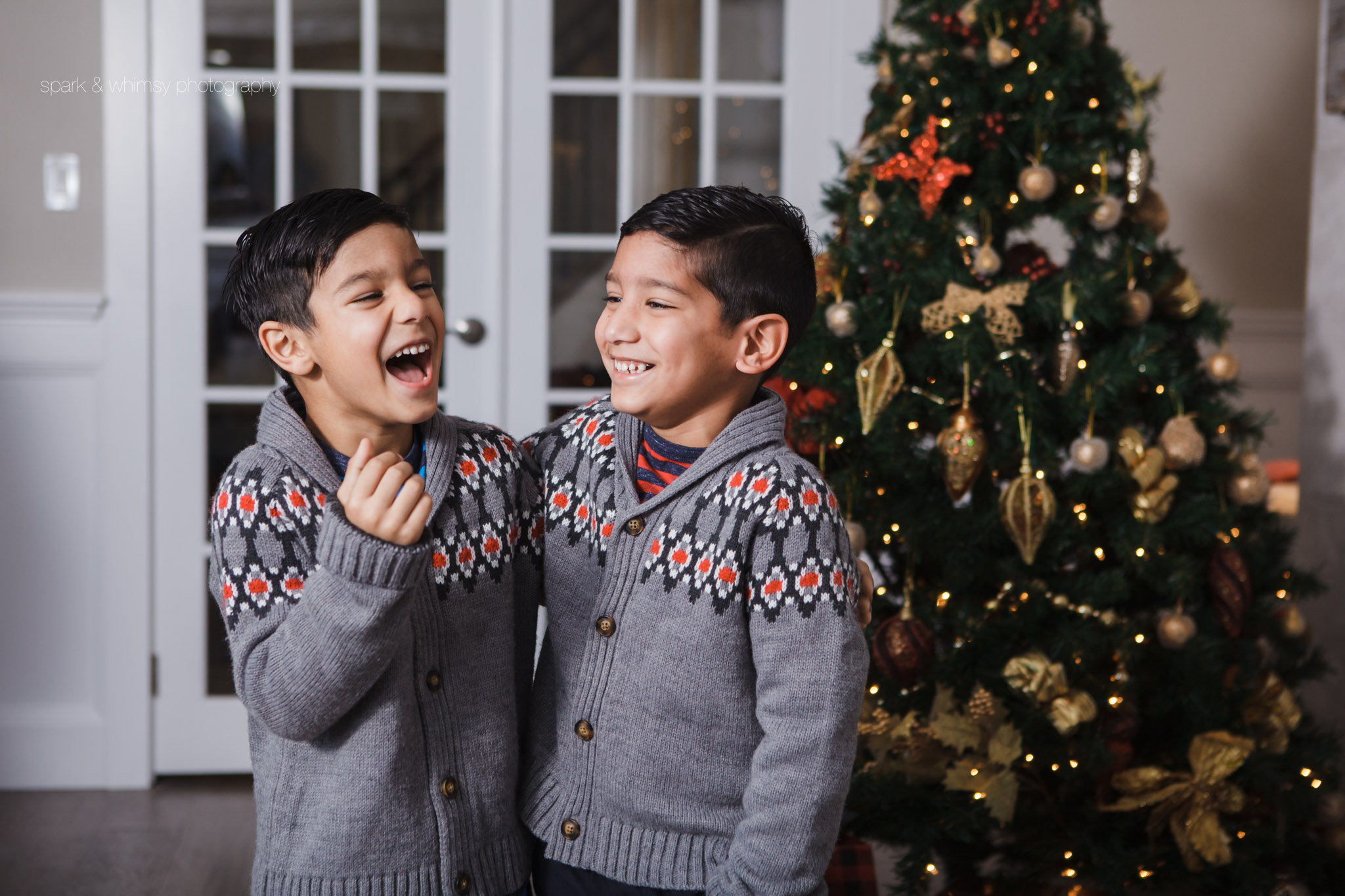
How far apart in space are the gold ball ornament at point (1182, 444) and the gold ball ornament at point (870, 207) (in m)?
0.59

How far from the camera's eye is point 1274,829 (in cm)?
194

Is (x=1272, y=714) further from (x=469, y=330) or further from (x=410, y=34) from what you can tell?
(x=410, y=34)

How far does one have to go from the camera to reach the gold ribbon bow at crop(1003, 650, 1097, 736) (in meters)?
1.81

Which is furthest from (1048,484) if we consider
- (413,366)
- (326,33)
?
(326,33)

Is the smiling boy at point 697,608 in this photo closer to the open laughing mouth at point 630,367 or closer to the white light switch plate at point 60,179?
the open laughing mouth at point 630,367

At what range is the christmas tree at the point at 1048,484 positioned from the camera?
1.83m

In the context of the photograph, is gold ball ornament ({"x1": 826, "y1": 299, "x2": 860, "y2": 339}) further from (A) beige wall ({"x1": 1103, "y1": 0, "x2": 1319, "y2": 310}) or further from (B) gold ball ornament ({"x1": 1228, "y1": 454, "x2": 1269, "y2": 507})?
(A) beige wall ({"x1": 1103, "y1": 0, "x2": 1319, "y2": 310})

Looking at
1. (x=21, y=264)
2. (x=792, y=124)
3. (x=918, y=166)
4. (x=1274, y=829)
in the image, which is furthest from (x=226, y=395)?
(x=1274, y=829)

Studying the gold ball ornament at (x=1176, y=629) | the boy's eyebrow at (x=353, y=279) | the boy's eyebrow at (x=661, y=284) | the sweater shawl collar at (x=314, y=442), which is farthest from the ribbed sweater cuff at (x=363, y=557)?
the gold ball ornament at (x=1176, y=629)

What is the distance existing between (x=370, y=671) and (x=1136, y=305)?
1.42 metres

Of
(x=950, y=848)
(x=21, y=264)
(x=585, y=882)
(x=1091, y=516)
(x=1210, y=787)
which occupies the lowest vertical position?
(x=950, y=848)

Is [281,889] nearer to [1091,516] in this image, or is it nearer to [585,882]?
[585,882]

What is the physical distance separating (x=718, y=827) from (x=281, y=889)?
1.27ft

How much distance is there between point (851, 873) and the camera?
184 centimetres
